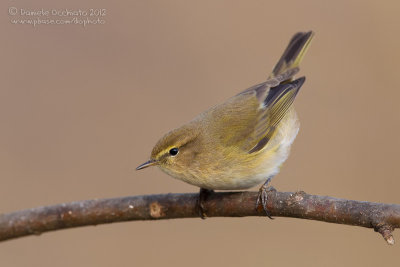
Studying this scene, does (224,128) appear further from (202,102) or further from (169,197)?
(202,102)

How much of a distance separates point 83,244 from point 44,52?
94.0 inches

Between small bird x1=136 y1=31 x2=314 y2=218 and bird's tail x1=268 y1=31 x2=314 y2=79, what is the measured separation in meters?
0.56

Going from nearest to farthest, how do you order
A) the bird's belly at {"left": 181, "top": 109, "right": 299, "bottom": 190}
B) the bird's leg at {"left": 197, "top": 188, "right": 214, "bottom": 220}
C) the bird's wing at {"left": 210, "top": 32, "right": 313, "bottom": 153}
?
1. the bird's leg at {"left": 197, "top": 188, "right": 214, "bottom": 220}
2. the bird's belly at {"left": 181, "top": 109, "right": 299, "bottom": 190}
3. the bird's wing at {"left": 210, "top": 32, "right": 313, "bottom": 153}

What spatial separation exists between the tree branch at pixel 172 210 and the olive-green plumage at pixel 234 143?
0.22 m

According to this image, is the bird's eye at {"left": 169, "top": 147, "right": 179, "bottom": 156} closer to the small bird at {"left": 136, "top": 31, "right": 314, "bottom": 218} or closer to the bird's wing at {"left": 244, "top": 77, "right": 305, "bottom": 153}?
the small bird at {"left": 136, "top": 31, "right": 314, "bottom": 218}

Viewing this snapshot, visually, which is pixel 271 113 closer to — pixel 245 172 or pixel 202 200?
pixel 245 172

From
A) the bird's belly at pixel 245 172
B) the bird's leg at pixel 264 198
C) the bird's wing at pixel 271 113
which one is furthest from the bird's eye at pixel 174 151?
the bird's leg at pixel 264 198

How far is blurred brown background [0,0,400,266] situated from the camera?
5465 mm

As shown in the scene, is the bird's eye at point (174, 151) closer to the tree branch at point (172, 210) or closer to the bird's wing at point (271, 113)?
the tree branch at point (172, 210)

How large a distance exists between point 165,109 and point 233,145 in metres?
2.18

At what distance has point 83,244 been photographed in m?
5.55

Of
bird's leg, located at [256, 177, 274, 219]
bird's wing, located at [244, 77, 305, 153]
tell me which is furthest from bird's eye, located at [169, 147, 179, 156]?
bird's leg, located at [256, 177, 274, 219]

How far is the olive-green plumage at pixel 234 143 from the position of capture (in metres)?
3.86

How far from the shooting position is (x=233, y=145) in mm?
4078
